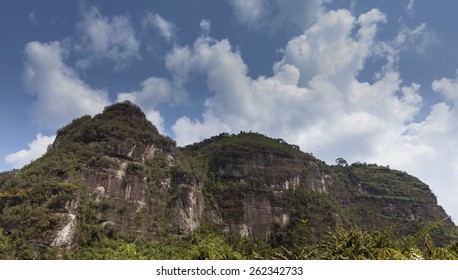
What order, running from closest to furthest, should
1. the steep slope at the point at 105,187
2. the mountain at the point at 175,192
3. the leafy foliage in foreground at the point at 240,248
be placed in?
1. the leafy foliage in foreground at the point at 240,248
2. the steep slope at the point at 105,187
3. the mountain at the point at 175,192

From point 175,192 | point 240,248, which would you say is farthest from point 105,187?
point 240,248

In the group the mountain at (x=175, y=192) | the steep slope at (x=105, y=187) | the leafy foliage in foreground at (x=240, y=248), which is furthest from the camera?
the mountain at (x=175, y=192)

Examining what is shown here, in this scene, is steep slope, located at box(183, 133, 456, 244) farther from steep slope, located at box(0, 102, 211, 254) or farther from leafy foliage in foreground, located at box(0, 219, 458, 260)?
steep slope, located at box(0, 102, 211, 254)

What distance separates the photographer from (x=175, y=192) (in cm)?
7738

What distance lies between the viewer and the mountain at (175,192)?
187 ft

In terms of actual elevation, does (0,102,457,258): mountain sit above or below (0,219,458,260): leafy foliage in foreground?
above

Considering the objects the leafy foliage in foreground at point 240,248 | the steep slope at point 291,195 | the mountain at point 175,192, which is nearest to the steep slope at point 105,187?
the mountain at point 175,192

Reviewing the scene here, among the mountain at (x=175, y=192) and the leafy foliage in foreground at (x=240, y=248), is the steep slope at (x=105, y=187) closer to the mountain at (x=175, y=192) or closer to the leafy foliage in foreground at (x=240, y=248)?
the mountain at (x=175, y=192)

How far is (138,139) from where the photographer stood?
76.4m

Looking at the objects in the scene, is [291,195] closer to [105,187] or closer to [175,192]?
[175,192]

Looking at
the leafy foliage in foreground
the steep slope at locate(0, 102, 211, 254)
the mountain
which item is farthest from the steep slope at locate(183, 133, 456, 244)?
the steep slope at locate(0, 102, 211, 254)

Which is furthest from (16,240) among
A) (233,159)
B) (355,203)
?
(355,203)

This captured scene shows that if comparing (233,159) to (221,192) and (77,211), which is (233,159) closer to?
(221,192)

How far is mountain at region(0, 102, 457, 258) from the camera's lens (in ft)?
187
